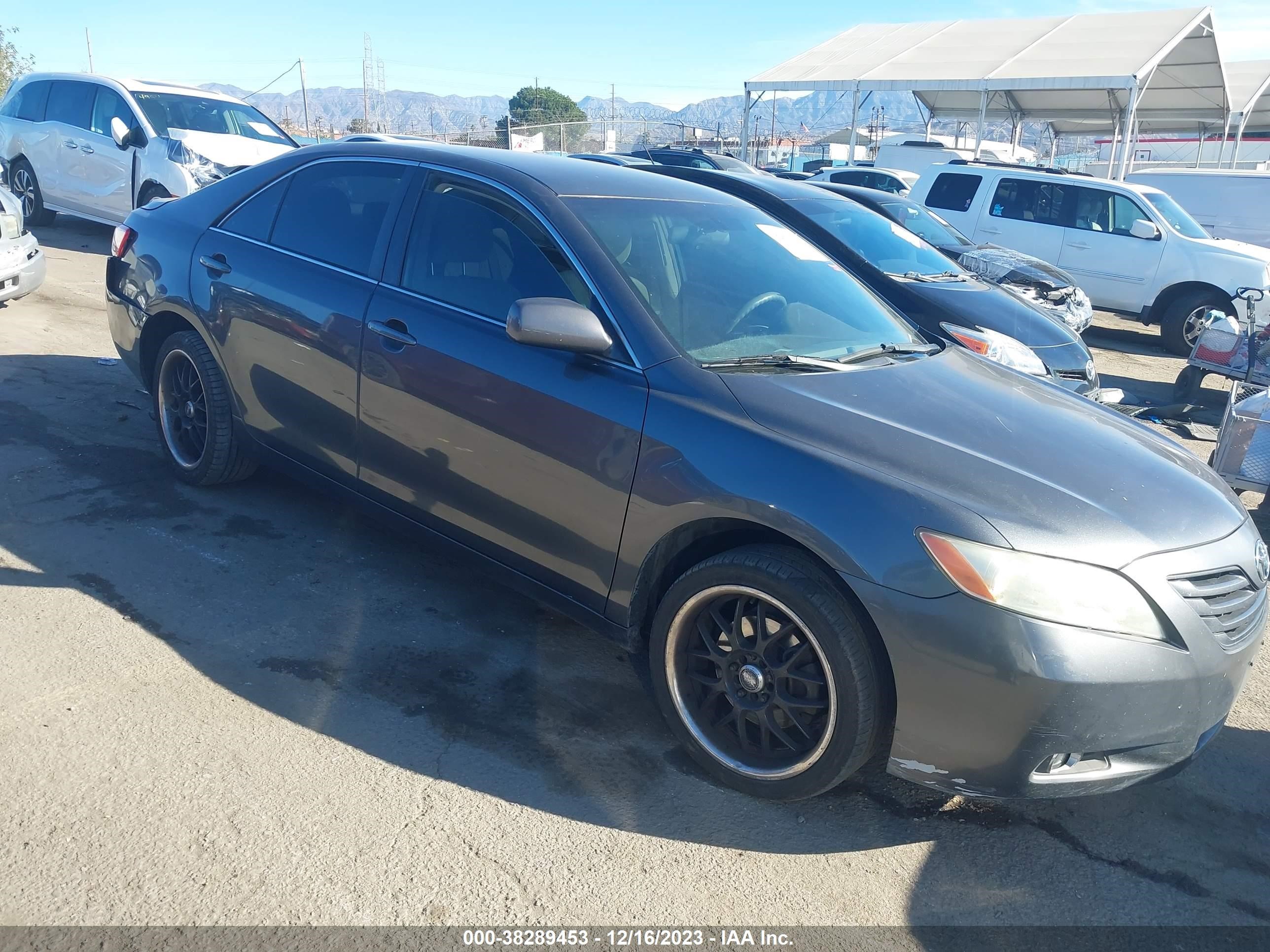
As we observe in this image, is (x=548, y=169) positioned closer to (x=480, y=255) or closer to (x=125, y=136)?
(x=480, y=255)

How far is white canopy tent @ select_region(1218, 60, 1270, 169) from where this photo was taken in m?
30.4

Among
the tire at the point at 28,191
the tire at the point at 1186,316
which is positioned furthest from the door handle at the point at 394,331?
Answer: the tire at the point at 28,191

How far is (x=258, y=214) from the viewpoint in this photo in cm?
444

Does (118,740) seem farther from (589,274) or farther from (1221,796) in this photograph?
(1221,796)

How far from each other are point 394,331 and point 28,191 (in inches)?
486

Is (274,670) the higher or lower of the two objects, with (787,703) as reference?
lower

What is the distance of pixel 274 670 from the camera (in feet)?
11.2

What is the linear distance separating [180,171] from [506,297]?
30.4 ft

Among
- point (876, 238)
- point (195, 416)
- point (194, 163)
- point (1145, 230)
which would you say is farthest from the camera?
point (1145, 230)

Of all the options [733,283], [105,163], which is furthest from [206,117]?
[733,283]

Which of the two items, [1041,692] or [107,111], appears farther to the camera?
[107,111]

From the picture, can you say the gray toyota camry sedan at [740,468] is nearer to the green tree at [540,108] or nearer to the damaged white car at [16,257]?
the damaged white car at [16,257]

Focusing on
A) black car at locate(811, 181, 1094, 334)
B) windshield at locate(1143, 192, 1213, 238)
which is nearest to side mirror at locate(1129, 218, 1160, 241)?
windshield at locate(1143, 192, 1213, 238)

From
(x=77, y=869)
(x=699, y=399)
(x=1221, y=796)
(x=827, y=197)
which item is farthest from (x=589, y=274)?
(x=827, y=197)
